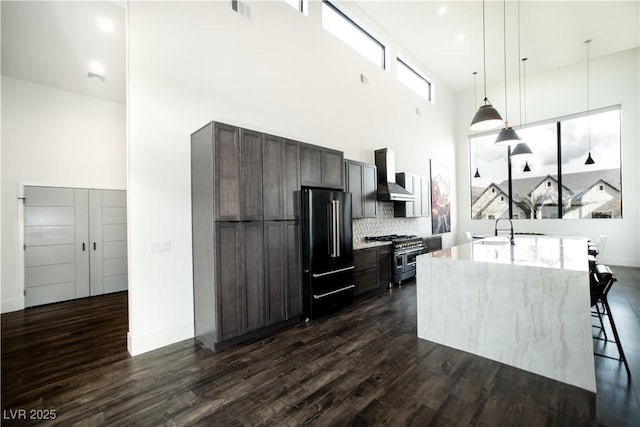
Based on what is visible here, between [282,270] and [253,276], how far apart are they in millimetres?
431

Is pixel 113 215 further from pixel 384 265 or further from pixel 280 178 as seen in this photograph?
pixel 384 265

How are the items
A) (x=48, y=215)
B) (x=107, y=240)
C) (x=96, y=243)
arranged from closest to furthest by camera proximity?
1. (x=48, y=215)
2. (x=96, y=243)
3. (x=107, y=240)

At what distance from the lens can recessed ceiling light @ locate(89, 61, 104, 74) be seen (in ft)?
15.0

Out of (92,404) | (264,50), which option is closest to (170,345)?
(92,404)

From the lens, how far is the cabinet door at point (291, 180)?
3.72 m

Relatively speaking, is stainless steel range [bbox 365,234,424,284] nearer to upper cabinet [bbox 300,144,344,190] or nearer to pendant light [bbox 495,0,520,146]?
upper cabinet [bbox 300,144,344,190]

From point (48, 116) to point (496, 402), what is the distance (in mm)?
7875

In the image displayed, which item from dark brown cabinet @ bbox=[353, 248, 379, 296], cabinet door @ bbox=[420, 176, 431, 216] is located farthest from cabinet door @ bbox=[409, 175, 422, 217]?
dark brown cabinet @ bbox=[353, 248, 379, 296]

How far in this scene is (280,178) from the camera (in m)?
3.65

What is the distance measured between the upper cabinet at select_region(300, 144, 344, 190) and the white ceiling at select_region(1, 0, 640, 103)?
3009 mm

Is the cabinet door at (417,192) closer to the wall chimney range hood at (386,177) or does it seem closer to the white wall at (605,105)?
the wall chimney range hood at (386,177)

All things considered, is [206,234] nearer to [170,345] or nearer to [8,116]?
[170,345]

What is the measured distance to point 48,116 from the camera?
16.8 feet

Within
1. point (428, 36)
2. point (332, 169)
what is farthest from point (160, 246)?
point (428, 36)
